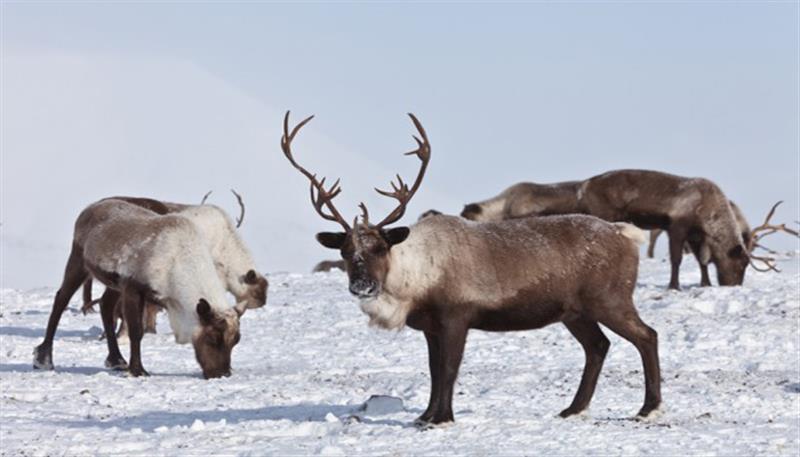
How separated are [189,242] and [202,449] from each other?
501 centimetres

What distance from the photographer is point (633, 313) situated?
31.7ft

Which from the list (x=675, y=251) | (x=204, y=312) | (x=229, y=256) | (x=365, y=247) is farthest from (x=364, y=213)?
(x=675, y=251)

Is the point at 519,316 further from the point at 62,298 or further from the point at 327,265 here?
the point at 327,265

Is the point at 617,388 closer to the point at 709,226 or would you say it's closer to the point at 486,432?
the point at 486,432

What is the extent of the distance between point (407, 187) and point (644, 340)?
1929mm

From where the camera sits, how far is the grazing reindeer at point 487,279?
9.28m

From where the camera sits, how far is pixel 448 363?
9.27 meters

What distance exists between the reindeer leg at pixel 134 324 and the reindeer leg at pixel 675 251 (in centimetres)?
912

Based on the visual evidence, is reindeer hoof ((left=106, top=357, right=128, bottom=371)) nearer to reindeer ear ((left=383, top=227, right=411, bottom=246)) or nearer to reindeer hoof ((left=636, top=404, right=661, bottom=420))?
reindeer ear ((left=383, top=227, right=411, bottom=246))

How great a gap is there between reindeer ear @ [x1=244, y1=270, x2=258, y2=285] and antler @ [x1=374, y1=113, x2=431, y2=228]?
6.71 metres

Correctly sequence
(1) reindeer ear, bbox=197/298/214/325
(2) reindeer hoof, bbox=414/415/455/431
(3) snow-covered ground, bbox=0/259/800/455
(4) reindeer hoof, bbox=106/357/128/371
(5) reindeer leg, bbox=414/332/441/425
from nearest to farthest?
(3) snow-covered ground, bbox=0/259/800/455 → (2) reindeer hoof, bbox=414/415/455/431 → (5) reindeer leg, bbox=414/332/441/425 → (1) reindeer ear, bbox=197/298/214/325 → (4) reindeer hoof, bbox=106/357/128/371

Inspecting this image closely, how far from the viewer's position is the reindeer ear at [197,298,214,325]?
42.4 feet

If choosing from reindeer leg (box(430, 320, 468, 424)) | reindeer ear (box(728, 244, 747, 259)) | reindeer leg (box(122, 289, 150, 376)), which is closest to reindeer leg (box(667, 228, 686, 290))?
reindeer ear (box(728, 244, 747, 259))

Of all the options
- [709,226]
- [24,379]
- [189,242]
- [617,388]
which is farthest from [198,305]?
[709,226]
